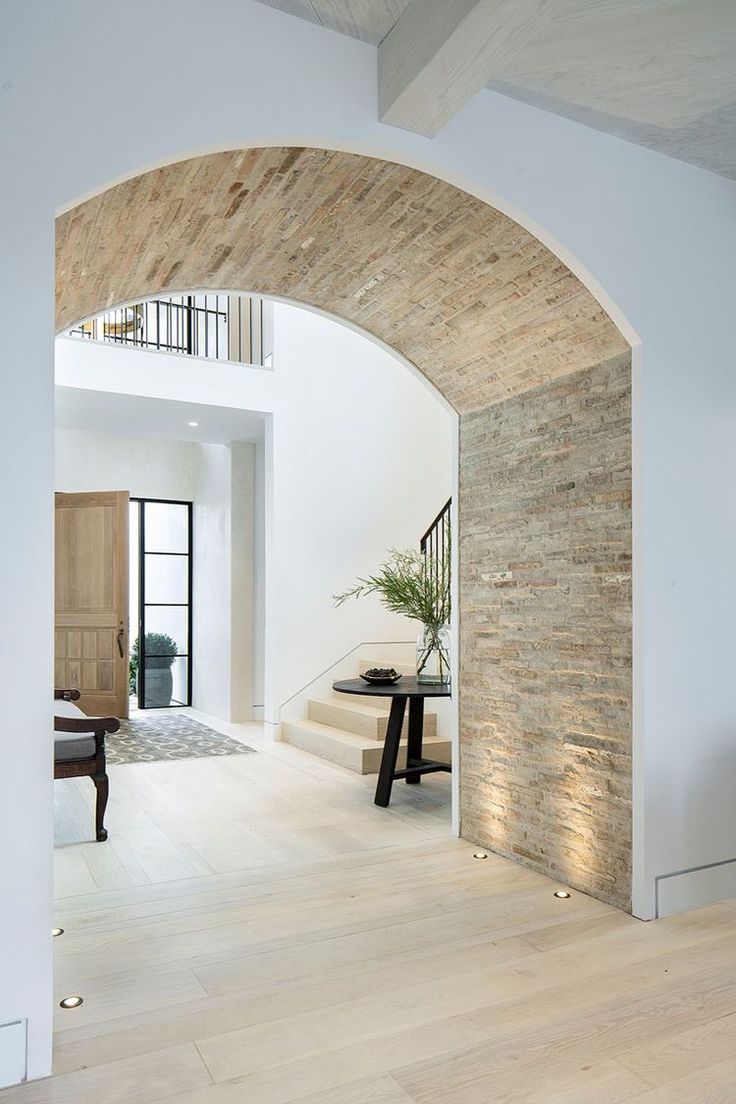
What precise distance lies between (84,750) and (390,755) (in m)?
1.73

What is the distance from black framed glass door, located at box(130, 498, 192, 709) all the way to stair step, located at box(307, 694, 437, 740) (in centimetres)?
298

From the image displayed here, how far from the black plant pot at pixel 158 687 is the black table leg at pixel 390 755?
17.1 ft

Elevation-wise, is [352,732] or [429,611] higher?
[429,611]

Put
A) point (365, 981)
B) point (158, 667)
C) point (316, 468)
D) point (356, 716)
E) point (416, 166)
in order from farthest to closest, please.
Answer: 1. point (158, 667)
2. point (316, 468)
3. point (356, 716)
4. point (416, 166)
5. point (365, 981)

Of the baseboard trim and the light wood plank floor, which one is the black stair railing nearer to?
the light wood plank floor

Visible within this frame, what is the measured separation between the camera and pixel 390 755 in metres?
4.79

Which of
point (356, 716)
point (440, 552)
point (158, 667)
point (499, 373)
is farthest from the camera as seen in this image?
point (158, 667)

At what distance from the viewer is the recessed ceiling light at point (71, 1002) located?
7.95 ft

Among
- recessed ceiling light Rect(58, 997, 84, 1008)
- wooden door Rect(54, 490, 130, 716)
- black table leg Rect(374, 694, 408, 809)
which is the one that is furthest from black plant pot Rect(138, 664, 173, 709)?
recessed ceiling light Rect(58, 997, 84, 1008)

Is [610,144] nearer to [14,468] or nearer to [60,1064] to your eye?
[14,468]

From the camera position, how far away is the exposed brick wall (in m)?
3.25

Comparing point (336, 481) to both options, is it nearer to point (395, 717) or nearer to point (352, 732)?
point (352, 732)

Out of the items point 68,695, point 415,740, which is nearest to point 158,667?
point 68,695

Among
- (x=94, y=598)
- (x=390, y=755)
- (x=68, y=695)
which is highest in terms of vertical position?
(x=94, y=598)
